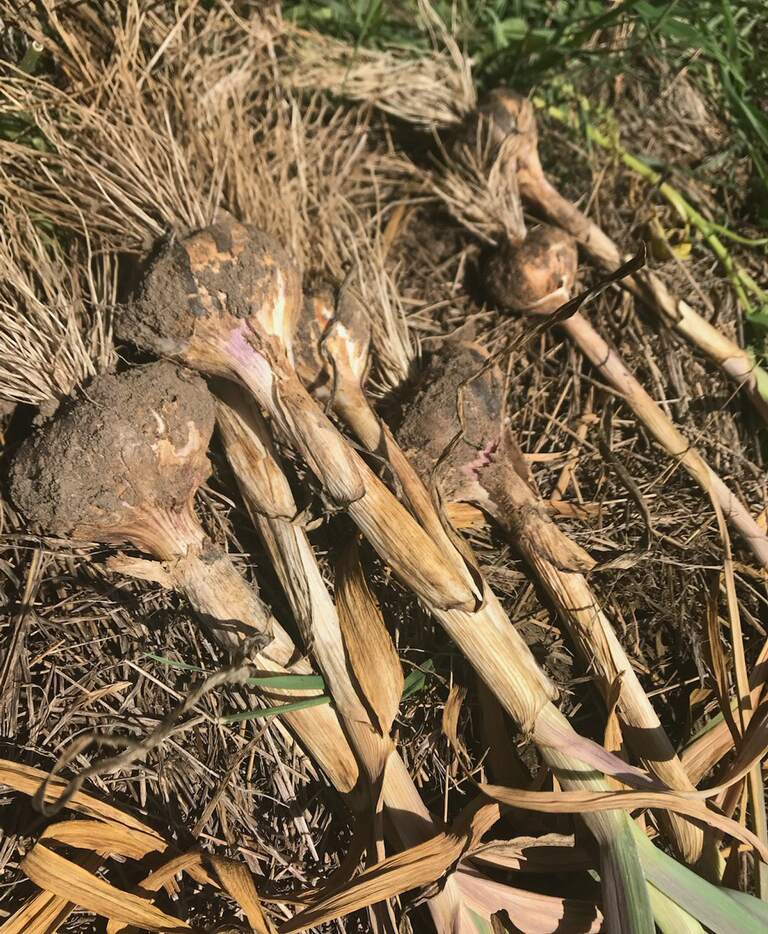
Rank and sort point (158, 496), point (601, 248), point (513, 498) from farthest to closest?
point (601, 248) → point (513, 498) → point (158, 496)

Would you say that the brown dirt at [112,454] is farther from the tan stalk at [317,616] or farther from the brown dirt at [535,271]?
the brown dirt at [535,271]

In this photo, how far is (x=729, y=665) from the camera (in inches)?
63.3

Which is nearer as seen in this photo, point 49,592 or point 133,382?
point 133,382

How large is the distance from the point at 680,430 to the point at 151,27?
68.6 inches

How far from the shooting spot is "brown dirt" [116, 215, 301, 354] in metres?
1.41

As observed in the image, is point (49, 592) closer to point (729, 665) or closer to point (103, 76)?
point (103, 76)

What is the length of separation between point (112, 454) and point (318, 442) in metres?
0.44

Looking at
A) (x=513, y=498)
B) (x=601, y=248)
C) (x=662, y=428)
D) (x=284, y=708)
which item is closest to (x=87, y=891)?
(x=284, y=708)

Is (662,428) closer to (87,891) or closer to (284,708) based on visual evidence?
(284,708)

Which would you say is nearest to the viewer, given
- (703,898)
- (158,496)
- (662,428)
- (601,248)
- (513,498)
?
(703,898)

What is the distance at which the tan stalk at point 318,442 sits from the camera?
141 cm

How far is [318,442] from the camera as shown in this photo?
4.82 feet

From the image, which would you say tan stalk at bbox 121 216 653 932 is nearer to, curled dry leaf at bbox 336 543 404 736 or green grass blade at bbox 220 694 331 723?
curled dry leaf at bbox 336 543 404 736

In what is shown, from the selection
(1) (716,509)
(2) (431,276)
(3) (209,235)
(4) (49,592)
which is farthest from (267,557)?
(1) (716,509)
